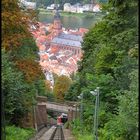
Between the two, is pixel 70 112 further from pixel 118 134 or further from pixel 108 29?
pixel 118 134

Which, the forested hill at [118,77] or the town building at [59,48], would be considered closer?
the forested hill at [118,77]

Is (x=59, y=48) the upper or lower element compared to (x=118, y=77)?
lower

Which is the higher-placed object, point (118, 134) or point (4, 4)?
point (4, 4)

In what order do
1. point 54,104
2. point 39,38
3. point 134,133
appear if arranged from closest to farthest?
point 134,133
point 54,104
point 39,38

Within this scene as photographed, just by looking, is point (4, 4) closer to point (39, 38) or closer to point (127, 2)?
point (127, 2)

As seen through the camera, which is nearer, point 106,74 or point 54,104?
point 106,74

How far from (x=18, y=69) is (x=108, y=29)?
4353mm

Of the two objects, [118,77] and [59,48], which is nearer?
[118,77]

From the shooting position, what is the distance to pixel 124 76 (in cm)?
2133

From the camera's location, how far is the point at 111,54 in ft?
75.4

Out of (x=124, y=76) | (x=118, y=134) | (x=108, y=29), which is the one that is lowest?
(x=118, y=134)

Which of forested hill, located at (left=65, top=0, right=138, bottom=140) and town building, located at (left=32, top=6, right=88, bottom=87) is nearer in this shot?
forested hill, located at (left=65, top=0, right=138, bottom=140)

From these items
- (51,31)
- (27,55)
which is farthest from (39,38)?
(27,55)

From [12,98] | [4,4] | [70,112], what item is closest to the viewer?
[12,98]
